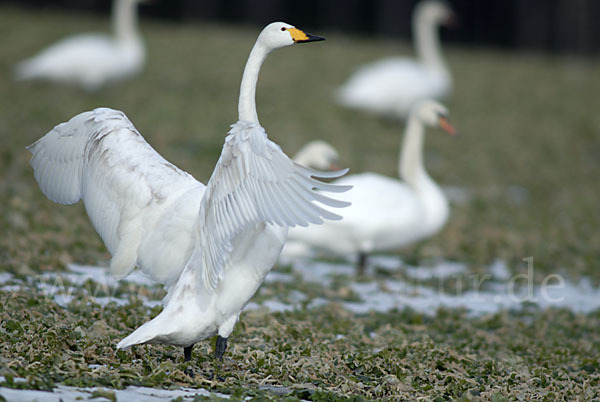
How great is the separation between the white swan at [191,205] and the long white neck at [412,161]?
3859 mm

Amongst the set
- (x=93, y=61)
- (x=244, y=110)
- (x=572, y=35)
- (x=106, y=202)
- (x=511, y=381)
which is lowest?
(x=511, y=381)

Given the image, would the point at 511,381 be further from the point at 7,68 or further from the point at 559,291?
the point at 7,68

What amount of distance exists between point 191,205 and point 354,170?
6.81 m

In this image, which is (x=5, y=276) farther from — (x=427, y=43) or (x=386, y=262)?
(x=427, y=43)

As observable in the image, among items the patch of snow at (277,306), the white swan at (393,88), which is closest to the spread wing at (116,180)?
the patch of snow at (277,306)

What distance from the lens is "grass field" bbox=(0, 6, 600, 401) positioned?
168 inches

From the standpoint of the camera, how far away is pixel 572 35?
25.9 meters

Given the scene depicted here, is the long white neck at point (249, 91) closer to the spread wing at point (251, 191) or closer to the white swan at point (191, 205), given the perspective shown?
the white swan at point (191, 205)

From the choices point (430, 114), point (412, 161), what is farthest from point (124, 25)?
point (412, 161)

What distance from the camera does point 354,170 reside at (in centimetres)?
1083

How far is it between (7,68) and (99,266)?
29.9ft

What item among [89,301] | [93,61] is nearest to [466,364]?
[89,301]

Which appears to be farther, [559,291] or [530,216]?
[530,216]

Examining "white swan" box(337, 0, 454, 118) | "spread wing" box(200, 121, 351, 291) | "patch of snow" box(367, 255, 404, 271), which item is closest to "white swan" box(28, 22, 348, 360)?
"spread wing" box(200, 121, 351, 291)
